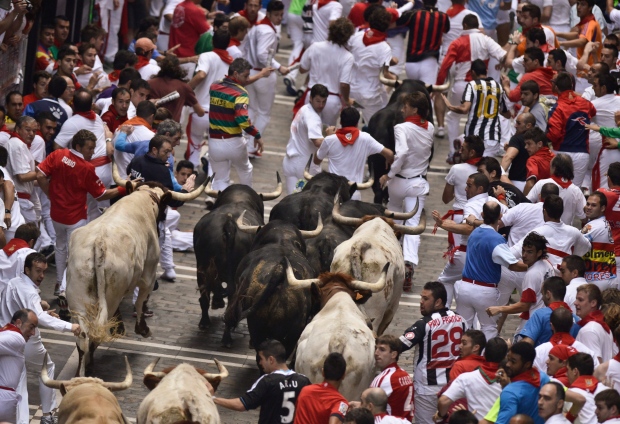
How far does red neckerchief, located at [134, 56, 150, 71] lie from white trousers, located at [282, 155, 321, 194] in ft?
9.34

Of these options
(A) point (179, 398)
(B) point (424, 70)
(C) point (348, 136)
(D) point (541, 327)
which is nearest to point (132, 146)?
(C) point (348, 136)

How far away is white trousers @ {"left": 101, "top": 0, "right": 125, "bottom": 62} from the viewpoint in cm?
2475

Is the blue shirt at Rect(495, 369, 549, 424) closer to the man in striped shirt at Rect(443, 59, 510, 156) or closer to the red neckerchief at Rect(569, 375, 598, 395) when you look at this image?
the red neckerchief at Rect(569, 375, 598, 395)

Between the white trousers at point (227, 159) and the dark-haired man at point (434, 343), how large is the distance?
21.5 ft

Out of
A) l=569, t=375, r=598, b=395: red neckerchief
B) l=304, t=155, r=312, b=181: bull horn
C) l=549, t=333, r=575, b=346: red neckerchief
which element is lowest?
l=304, t=155, r=312, b=181: bull horn

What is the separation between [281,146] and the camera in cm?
2320

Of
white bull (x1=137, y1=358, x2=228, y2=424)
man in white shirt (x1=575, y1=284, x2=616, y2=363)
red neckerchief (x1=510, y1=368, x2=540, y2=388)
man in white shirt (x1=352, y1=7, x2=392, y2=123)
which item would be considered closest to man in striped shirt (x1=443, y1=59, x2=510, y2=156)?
man in white shirt (x1=352, y1=7, x2=392, y2=123)

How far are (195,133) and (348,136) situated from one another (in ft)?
11.6

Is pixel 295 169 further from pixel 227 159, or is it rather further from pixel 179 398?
pixel 179 398

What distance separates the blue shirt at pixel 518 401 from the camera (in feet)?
35.9

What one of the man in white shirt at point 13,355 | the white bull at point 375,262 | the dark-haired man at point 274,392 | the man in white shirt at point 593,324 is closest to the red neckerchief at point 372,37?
the white bull at point 375,262

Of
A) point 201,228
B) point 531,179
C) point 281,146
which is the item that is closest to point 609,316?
point 531,179

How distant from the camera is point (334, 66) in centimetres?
2062

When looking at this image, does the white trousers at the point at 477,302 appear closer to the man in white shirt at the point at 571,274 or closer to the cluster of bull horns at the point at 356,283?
the man in white shirt at the point at 571,274
